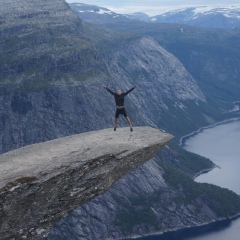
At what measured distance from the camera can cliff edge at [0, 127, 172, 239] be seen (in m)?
45.7

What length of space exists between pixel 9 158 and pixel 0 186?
8650 mm

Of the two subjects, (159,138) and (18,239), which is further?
(159,138)

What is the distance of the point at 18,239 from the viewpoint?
46.6m

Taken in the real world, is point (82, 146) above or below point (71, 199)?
above

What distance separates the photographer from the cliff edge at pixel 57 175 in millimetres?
45719

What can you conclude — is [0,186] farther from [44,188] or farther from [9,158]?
[9,158]

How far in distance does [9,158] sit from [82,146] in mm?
8441

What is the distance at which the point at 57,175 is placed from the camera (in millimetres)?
48000

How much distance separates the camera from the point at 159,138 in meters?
57.8

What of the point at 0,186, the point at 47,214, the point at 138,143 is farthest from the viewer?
the point at 138,143

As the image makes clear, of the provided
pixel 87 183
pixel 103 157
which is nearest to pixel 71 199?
pixel 87 183

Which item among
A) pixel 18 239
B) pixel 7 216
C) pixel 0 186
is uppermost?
pixel 0 186

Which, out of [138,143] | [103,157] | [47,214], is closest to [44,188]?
[47,214]

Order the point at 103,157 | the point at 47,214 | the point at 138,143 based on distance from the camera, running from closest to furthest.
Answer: the point at 47,214, the point at 103,157, the point at 138,143
